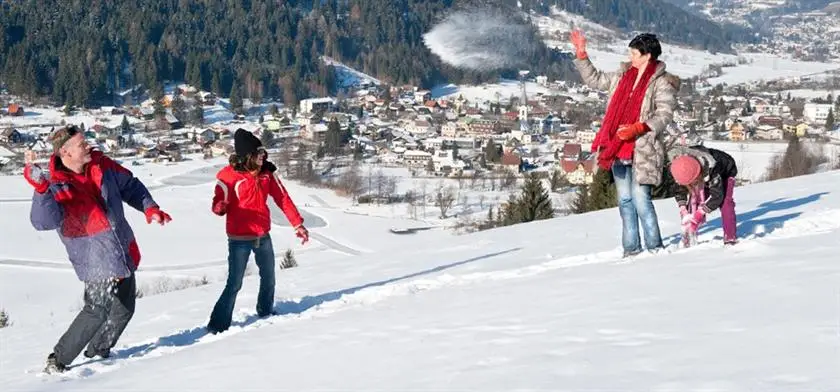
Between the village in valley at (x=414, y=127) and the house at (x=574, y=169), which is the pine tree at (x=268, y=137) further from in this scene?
the house at (x=574, y=169)

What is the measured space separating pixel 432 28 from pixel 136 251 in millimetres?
77114

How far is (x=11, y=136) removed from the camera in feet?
160

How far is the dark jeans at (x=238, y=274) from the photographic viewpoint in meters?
4.65

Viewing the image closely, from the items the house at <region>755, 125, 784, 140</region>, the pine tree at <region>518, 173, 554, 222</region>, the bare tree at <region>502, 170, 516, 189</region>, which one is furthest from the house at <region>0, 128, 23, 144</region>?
the house at <region>755, 125, 784, 140</region>

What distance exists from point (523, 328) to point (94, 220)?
1924mm

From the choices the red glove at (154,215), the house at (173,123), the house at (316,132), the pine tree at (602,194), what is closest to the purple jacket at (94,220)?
the red glove at (154,215)

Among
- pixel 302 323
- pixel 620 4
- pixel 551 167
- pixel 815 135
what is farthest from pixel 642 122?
pixel 620 4

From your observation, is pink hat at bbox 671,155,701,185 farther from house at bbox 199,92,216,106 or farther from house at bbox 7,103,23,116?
house at bbox 199,92,216,106

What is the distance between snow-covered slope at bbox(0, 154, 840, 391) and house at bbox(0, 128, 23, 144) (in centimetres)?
4650

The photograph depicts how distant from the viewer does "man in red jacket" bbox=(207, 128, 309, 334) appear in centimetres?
455

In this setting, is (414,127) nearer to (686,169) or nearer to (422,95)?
(422,95)

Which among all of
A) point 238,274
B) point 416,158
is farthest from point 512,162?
point 238,274

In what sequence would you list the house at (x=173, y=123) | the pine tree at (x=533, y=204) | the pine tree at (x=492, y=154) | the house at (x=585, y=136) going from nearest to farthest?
the pine tree at (x=533, y=204)
the pine tree at (x=492, y=154)
the house at (x=585, y=136)
the house at (x=173, y=123)

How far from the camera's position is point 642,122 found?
4969mm
